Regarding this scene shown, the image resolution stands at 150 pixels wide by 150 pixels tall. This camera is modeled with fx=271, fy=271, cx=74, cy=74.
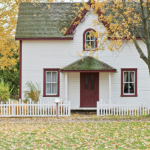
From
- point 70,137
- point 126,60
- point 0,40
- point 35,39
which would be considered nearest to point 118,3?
point 126,60

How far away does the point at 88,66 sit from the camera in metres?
17.8

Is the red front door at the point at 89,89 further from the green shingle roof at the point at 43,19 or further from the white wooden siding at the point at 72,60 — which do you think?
the green shingle roof at the point at 43,19

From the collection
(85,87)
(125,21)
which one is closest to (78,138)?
(125,21)

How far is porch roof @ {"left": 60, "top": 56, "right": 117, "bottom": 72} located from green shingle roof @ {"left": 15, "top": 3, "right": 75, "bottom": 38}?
2379mm

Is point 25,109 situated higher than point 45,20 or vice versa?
point 45,20

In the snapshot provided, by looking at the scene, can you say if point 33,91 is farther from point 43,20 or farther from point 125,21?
point 125,21

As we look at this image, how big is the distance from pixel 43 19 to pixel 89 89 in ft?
19.7

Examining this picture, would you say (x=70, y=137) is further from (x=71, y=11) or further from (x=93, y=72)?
(x=71, y=11)

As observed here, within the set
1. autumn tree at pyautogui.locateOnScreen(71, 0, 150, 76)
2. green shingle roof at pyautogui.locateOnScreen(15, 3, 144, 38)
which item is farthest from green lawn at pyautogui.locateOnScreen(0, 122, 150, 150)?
green shingle roof at pyautogui.locateOnScreen(15, 3, 144, 38)

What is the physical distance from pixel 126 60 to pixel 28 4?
8451 mm

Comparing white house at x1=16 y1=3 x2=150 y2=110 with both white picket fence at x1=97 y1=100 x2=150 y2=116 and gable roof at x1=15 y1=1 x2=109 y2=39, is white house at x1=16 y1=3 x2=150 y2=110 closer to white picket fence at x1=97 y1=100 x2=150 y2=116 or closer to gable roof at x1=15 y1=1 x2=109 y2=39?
gable roof at x1=15 y1=1 x2=109 y2=39

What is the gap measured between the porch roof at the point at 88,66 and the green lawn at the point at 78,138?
243 inches

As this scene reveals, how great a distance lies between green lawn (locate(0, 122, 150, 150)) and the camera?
846cm

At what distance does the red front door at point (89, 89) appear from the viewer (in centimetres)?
1873
